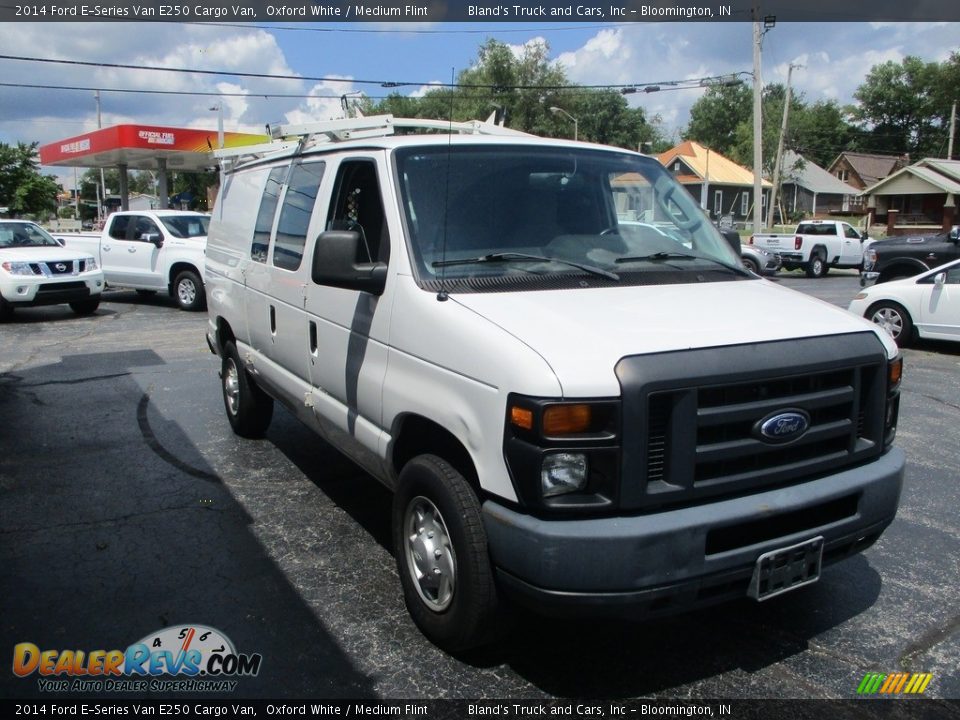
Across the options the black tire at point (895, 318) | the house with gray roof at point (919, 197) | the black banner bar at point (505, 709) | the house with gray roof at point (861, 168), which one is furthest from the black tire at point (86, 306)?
the house with gray roof at point (861, 168)

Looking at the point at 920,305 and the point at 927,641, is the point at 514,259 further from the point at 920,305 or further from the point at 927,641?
the point at 920,305

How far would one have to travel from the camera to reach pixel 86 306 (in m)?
A: 14.6

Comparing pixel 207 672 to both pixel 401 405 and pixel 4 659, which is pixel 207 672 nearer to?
pixel 4 659

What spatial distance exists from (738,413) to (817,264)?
2529 cm

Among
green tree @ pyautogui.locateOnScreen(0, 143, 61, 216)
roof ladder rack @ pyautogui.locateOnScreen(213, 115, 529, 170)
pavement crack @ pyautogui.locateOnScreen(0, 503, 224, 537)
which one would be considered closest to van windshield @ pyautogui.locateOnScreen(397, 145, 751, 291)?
roof ladder rack @ pyautogui.locateOnScreen(213, 115, 529, 170)

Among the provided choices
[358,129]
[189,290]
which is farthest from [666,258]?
[189,290]

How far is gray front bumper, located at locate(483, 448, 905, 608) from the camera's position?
2613 millimetres

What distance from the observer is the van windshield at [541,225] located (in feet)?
11.4

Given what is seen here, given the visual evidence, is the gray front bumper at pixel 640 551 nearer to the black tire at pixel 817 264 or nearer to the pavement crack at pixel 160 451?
the pavement crack at pixel 160 451

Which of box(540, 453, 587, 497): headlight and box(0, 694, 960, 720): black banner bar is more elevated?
box(540, 453, 587, 497): headlight

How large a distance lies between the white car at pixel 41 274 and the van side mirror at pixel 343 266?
12170 millimetres

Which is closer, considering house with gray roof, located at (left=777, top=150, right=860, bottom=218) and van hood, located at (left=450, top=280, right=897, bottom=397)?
van hood, located at (left=450, top=280, right=897, bottom=397)

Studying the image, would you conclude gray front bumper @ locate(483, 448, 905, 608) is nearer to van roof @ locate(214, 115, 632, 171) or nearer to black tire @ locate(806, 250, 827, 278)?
van roof @ locate(214, 115, 632, 171)

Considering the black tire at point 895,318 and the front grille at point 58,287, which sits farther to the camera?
the front grille at point 58,287
